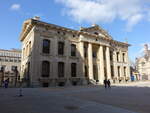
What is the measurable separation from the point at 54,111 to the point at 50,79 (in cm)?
2042

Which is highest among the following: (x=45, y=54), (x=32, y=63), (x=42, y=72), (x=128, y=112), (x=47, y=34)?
(x=47, y=34)

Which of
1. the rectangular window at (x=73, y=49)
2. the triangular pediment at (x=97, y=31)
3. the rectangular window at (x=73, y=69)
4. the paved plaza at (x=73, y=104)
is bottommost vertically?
the paved plaza at (x=73, y=104)

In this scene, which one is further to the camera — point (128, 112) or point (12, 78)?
point (12, 78)

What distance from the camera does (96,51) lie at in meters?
38.9

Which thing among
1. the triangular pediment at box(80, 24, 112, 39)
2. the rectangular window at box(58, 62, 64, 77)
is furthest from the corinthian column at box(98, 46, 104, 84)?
the rectangular window at box(58, 62, 64, 77)

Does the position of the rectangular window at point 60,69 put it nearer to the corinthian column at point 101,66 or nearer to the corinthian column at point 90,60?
the corinthian column at point 90,60

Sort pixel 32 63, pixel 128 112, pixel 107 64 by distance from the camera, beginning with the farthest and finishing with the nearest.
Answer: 1. pixel 107 64
2. pixel 32 63
3. pixel 128 112

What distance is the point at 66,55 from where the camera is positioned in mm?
31359

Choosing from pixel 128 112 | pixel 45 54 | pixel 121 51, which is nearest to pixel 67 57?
pixel 45 54

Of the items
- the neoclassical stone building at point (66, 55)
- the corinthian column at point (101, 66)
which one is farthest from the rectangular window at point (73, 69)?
the corinthian column at point (101, 66)

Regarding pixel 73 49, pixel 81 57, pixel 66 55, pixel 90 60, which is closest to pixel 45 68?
pixel 66 55

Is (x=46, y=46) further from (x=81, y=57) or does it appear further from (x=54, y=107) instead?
(x=54, y=107)

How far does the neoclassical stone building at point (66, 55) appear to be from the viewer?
2772cm

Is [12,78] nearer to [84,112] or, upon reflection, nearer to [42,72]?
[42,72]
